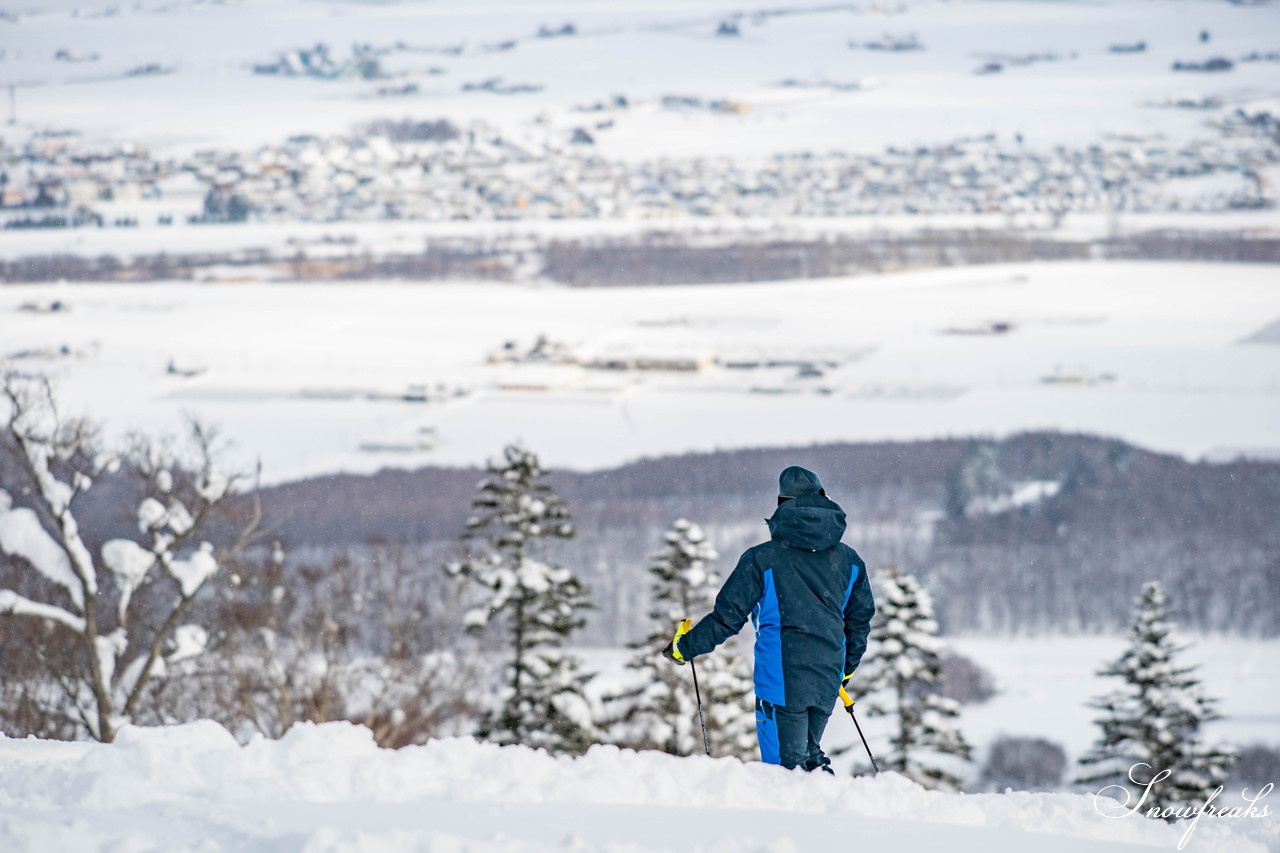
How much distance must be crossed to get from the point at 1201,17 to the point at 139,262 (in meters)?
63.5

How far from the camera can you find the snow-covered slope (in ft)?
13.5

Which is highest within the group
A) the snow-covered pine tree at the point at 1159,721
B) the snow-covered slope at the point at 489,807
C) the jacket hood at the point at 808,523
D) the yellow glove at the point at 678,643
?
the jacket hood at the point at 808,523

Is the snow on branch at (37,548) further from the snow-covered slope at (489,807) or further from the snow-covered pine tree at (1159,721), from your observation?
the snow-covered pine tree at (1159,721)

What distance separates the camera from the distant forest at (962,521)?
92.4 ft

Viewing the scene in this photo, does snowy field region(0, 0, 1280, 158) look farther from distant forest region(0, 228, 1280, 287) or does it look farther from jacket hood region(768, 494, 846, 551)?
jacket hood region(768, 494, 846, 551)

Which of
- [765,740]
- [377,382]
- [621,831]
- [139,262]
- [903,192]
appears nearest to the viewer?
[621,831]

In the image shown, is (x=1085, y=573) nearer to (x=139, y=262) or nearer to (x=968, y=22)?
(x=139, y=262)

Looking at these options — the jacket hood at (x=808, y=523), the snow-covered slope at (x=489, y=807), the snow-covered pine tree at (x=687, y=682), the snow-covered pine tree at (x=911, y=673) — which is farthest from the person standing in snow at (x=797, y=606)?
the snow-covered pine tree at (x=911, y=673)

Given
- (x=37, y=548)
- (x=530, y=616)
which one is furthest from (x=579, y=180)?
(x=37, y=548)

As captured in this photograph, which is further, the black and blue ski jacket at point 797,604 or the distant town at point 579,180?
the distant town at point 579,180

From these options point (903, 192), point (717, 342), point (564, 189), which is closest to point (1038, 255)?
point (903, 192)

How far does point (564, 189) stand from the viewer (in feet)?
237

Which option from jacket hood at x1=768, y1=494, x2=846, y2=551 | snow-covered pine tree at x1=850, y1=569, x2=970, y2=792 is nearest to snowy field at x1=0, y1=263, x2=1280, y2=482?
snow-covered pine tree at x1=850, y1=569, x2=970, y2=792

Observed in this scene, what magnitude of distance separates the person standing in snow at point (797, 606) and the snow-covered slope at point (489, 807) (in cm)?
28
